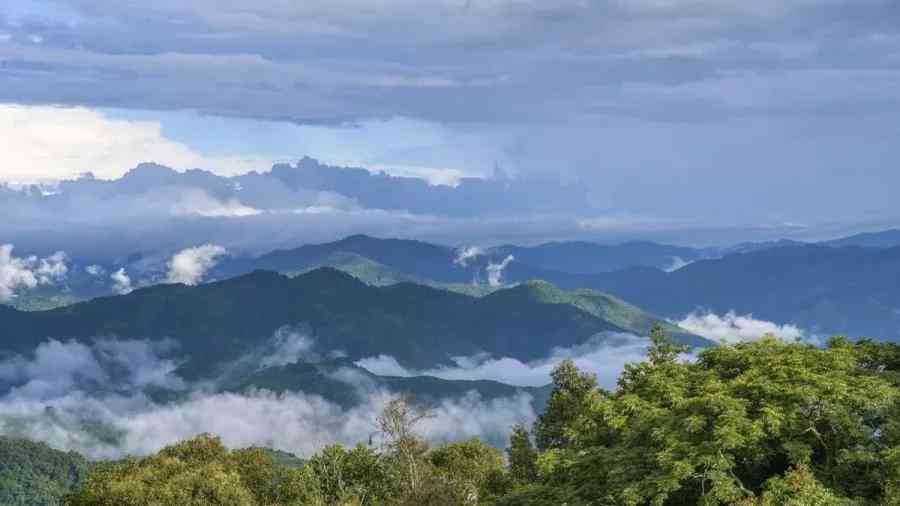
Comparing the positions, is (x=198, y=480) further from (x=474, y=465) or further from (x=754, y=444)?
(x=754, y=444)

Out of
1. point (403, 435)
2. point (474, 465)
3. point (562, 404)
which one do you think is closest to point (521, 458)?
point (562, 404)

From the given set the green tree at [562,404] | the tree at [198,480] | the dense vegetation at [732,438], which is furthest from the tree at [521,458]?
the tree at [198,480]

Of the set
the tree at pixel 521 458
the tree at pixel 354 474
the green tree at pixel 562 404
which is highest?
the green tree at pixel 562 404

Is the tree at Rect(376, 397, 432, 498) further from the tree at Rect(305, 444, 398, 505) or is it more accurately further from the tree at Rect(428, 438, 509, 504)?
the tree at Rect(305, 444, 398, 505)

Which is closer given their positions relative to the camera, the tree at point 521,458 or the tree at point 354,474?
the tree at point 521,458

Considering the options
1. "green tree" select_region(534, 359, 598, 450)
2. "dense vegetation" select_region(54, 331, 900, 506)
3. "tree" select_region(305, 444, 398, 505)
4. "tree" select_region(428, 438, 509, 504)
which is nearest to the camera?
"dense vegetation" select_region(54, 331, 900, 506)

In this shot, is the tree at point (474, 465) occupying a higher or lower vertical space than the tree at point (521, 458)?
lower

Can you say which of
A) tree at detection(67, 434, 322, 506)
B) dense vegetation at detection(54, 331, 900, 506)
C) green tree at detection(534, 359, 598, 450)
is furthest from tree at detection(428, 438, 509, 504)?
tree at detection(67, 434, 322, 506)

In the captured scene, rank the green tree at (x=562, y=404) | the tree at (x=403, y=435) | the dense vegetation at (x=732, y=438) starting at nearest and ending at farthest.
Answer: the dense vegetation at (x=732, y=438) → the tree at (x=403, y=435) → the green tree at (x=562, y=404)

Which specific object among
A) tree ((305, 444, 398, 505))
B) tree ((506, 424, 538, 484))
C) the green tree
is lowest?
tree ((305, 444, 398, 505))

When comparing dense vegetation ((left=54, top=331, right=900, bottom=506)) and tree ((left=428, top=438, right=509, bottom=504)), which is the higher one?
dense vegetation ((left=54, top=331, right=900, bottom=506))

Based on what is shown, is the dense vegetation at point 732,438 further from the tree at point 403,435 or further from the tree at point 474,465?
the tree at point 474,465

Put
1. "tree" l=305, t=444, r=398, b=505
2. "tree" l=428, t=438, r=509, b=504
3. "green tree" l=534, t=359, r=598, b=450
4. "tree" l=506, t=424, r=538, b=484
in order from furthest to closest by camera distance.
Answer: "tree" l=305, t=444, r=398, b=505 → "green tree" l=534, t=359, r=598, b=450 → "tree" l=506, t=424, r=538, b=484 → "tree" l=428, t=438, r=509, b=504

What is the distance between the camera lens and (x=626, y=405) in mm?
65500
